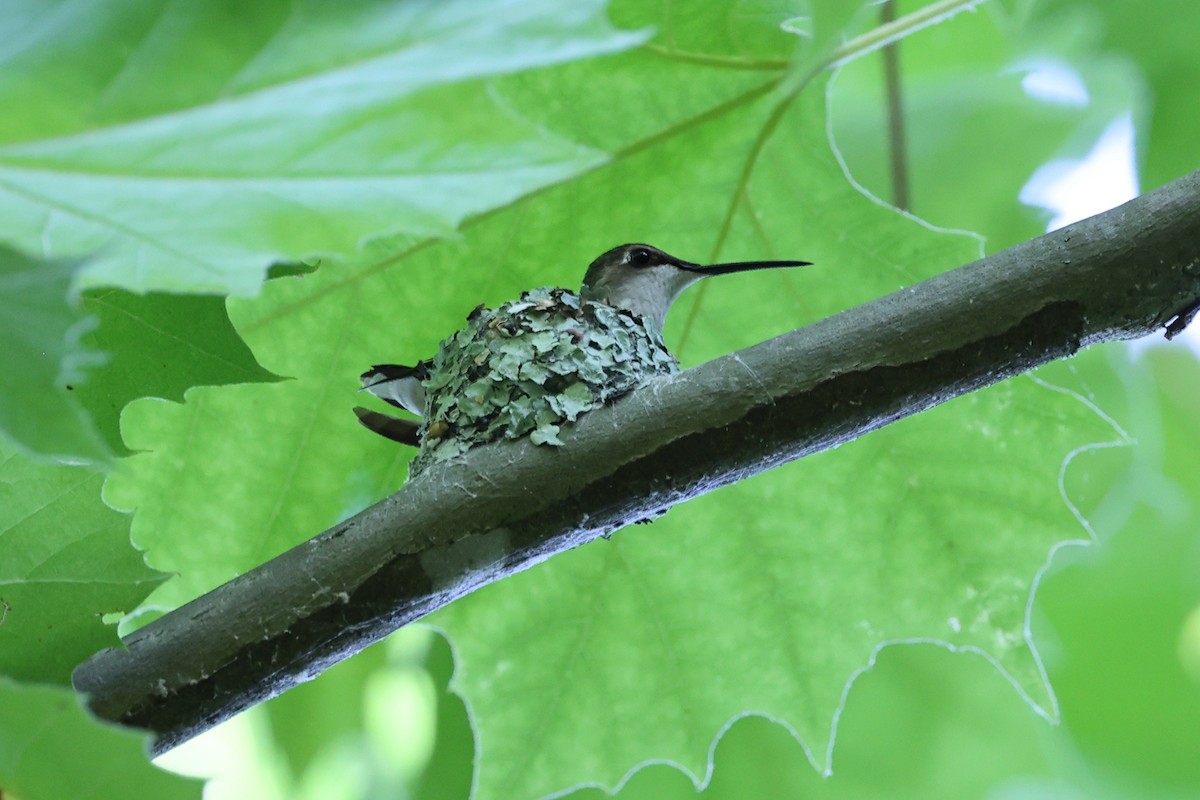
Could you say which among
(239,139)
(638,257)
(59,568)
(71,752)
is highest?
Result: (638,257)

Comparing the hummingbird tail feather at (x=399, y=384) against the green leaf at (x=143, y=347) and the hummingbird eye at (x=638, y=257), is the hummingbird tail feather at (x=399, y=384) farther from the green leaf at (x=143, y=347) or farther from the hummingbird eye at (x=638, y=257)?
the green leaf at (x=143, y=347)

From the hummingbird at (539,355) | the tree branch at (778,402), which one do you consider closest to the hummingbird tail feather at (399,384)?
the hummingbird at (539,355)

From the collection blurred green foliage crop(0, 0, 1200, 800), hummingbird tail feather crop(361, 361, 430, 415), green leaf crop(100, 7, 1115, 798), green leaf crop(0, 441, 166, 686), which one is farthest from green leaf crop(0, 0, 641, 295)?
hummingbird tail feather crop(361, 361, 430, 415)

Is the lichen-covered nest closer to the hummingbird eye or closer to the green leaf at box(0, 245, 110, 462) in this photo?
the hummingbird eye

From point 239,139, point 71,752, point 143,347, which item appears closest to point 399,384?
point 143,347

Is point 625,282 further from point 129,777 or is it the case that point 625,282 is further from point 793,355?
point 129,777

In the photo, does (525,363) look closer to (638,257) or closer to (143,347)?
(638,257)

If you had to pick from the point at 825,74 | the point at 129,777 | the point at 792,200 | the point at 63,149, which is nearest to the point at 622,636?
the point at 792,200
